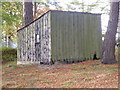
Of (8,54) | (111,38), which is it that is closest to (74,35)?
(111,38)

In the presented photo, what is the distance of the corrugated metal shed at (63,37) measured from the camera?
10.5 m

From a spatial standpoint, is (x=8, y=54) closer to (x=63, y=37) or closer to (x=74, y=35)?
(x=63, y=37)

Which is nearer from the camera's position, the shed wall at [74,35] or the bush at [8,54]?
the shed wall at [74,35]

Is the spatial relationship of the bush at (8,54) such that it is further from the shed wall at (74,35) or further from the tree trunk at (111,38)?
the tree trunk at (111,38)

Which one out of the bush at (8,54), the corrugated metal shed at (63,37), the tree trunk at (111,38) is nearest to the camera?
the tree trunk at (111,38)

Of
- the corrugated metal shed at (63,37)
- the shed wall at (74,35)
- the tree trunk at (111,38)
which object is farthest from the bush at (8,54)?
the tree trunk at (111,38)

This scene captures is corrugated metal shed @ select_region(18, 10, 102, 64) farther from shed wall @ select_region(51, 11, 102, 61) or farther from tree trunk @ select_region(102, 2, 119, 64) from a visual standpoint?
tree trunk @ select_region(102, 2, 119, 64)

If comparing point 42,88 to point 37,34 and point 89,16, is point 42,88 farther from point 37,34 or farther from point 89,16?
point 89,16

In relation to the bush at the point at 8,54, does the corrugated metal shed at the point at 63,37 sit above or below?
above

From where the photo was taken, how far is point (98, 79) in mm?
6559

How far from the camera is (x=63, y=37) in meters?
10.7

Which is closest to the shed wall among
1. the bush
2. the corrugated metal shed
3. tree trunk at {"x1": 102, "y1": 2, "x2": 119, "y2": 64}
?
the corrugated metal shed

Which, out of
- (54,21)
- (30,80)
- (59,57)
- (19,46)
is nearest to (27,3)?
(19,46)

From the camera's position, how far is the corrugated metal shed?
10484mm
